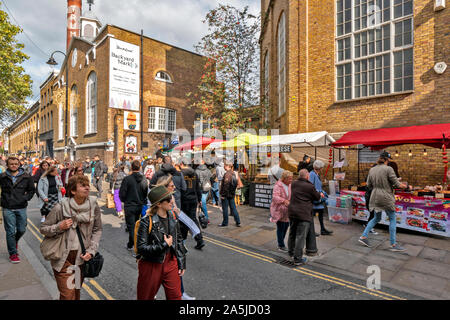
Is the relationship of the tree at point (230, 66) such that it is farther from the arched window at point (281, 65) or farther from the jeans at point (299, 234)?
the jeans at point (299, 234)

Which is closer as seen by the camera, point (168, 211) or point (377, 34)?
point (168, 211)

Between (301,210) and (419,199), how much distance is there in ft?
13.5

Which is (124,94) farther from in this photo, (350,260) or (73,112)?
(350,260)

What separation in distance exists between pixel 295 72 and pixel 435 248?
9553 mm

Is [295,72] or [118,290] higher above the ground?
[295,72]

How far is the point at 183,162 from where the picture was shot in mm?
6383

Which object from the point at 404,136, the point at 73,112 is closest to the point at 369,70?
the point at 404,136

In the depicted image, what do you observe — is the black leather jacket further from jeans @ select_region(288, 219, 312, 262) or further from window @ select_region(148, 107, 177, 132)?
window @ select_region(148, 107, 177, 132)

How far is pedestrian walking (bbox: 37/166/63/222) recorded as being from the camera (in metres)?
6.15

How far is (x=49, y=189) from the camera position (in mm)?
6277

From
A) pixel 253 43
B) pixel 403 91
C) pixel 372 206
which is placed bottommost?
pixel 372 206

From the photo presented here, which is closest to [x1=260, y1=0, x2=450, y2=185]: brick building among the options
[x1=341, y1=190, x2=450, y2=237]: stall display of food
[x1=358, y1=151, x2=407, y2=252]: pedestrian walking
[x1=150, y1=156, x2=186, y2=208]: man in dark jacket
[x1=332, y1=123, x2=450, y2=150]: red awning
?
[x1=332, y1=123, x2=450, y2=150]: red awning

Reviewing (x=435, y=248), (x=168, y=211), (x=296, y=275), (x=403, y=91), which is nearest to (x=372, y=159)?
(x=403, y=91)

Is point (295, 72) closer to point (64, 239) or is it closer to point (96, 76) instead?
point (64, 239)
